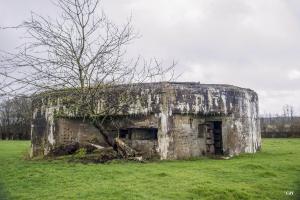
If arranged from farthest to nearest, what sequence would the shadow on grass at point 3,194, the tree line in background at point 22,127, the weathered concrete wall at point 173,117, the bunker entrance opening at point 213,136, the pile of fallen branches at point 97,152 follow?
the tree line in background at point 22,127
the bunker entrance opening at point 213,136
the weathered concrete wall at point 173,117
the pile of fallen branches at point 97,152
the shadow on grass at point 3,194

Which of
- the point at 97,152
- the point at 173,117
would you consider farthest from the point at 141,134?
the point at 97,152

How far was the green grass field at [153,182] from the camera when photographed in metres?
7.03

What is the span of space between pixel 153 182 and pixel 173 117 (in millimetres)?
4846

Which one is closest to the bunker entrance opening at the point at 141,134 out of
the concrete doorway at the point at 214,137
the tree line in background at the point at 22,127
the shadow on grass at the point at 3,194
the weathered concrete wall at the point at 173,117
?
the weathered concrete wall at the point at 173,117

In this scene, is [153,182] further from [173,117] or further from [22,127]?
[22,127]

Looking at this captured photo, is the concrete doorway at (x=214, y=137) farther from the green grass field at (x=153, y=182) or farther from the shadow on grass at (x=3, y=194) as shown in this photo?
the shadow on grass at (x=3, y=194)

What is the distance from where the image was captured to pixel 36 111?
1454 cm

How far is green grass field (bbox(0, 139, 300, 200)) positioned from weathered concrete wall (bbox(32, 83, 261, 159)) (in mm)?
1797

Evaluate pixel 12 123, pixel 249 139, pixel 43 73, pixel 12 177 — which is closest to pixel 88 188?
pixel 12 177

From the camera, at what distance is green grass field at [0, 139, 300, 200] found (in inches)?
277

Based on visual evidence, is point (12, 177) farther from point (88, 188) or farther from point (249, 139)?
point (249, 139)

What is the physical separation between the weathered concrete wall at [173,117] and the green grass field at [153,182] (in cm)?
180

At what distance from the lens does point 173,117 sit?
12.9 m

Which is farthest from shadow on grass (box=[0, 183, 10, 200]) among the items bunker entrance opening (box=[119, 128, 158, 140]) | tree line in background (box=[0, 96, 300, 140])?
tree line in background (box=[0, 96, 300, 140])
